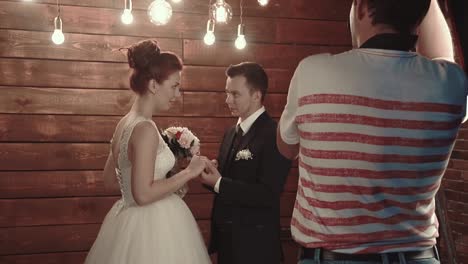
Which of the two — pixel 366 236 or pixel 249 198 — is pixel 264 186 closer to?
pixel 249 198

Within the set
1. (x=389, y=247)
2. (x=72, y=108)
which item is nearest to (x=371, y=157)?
(x=389, y=247)

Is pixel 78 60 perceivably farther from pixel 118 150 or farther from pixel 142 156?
pixel 142 156

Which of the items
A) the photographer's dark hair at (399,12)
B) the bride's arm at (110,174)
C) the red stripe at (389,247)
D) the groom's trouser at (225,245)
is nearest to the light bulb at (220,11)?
the bride's arm at (110,174)

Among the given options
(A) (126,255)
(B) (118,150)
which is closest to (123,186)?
(B) (118,150)

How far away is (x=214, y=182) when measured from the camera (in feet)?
10.1

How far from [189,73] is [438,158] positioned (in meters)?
3.09

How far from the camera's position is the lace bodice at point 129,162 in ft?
9.49

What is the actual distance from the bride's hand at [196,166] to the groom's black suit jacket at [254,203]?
0.15 meters

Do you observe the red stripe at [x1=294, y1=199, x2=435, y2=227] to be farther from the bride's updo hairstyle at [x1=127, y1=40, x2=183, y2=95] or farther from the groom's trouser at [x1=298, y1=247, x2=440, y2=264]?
the bride's updo hairstyle at [x1=127, y1=40, x2=183, y2=95]

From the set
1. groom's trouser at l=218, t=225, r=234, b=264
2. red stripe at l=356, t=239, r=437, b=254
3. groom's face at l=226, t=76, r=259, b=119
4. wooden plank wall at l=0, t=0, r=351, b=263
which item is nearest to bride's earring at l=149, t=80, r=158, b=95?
groom's face at l=226, t=76, r=259, b=119

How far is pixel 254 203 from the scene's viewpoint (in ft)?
9.91

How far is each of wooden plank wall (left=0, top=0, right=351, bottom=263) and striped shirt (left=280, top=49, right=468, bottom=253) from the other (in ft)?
9.69

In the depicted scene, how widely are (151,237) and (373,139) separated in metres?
1.83

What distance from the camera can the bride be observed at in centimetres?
281
